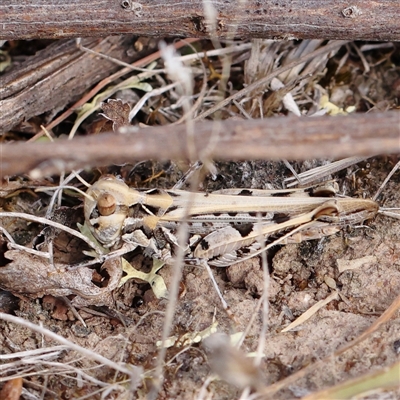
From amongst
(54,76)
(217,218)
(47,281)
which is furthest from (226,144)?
(54,76)

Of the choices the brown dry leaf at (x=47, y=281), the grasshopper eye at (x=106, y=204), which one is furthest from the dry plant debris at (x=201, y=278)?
the grasshopper eye at (x=106, y=204)

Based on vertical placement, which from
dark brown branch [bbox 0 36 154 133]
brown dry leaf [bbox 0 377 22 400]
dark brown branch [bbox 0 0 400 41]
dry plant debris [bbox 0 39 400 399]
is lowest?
brown dry leaf [bbox 0 377 22 400]

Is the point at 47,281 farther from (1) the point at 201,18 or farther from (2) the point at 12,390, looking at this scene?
(1) the point at 201,18

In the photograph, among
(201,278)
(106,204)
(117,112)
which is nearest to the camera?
(106,204)

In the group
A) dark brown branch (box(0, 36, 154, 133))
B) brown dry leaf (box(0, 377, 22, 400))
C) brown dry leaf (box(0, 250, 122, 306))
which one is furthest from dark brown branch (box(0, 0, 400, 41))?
brown dry leaf (box(0, 377, 22, 400))

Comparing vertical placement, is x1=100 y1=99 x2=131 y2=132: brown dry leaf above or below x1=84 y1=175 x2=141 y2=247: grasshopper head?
above

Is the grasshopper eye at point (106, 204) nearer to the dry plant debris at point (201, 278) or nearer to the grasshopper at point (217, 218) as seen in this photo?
the grasshopper at point (217, 218)

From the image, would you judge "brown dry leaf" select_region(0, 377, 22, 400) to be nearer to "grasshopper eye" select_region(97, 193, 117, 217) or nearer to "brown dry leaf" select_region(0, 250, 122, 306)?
"brown dry leaf" select_region(0, 250, 122, 306)

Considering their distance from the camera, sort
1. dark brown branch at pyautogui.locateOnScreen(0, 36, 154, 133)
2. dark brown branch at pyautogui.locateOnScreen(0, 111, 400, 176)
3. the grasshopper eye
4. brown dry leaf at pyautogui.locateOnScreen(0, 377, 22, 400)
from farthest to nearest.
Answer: dark brown branch at pyautogui.locateOnScreen(0, 36, 154, 133), the grasshopper eye, brown dry leaf at pyautogui.locateOnScreen(0, 377, 22, 400), dark brown branch at pyautogui.locateOnScreen(0, 111, 400, 176)

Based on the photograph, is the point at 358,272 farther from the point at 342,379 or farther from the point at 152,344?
the point at 152,344
